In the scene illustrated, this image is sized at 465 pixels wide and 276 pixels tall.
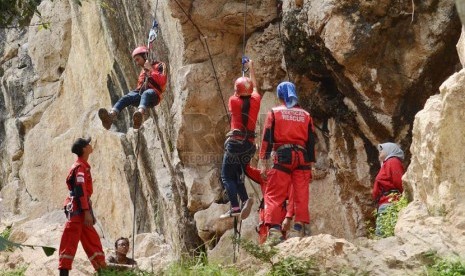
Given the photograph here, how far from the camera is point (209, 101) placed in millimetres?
12562

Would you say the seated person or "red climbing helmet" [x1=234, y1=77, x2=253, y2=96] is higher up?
"red climbing helmet" [x1=234, y1=77, x2=253, y2=96]

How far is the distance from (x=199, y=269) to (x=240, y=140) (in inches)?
112

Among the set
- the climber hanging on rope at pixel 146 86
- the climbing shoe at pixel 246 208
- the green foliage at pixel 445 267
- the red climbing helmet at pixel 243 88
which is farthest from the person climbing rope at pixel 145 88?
the green foliage at pixel 445 267

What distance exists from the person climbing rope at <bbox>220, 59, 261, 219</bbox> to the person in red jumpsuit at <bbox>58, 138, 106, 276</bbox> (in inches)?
70.3

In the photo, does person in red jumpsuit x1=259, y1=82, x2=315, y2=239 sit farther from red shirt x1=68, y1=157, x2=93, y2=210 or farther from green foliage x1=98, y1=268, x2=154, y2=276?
red shirt x1=68, y1=157, x2=93, y2=210

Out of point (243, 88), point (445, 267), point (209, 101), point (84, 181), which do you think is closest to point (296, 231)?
point (243, 88)

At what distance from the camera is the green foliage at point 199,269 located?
7226mm

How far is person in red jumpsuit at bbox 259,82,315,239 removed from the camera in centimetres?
900

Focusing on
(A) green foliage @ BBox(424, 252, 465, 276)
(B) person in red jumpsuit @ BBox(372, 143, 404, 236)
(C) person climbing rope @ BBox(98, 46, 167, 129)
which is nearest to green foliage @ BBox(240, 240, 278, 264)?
(A) green foliage @ BBox(424, 252, 465, 276)

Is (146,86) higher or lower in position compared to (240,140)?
higher

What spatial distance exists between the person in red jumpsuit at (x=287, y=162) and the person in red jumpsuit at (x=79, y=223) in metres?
1.87

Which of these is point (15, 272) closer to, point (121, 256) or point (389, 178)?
point (121, 256)

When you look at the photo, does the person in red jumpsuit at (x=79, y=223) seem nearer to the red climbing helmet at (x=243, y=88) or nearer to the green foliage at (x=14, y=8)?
the green foliage at (x=14, y=8)

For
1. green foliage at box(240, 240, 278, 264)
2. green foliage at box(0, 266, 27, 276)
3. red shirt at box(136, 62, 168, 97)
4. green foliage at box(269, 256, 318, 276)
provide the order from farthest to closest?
red shirt at box(136, 62, 168, 97), green foliage at box(0, 266, 27, 276), green foliage at box(240, 240, 278, 264), green foliage at box(269, 256, 318, 276)
